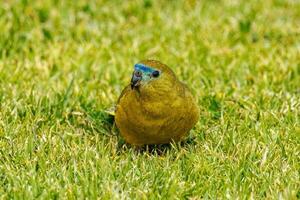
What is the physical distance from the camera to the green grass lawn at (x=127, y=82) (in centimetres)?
403

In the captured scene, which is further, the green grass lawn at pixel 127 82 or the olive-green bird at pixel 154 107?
the olive-green bird at pixel 154 107

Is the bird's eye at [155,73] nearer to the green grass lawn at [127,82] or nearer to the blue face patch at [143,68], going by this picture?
the blue face patch at [143,68]

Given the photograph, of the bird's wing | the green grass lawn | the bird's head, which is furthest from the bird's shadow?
the bird's head

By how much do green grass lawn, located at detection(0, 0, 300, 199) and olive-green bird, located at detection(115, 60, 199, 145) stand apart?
5.4 inches

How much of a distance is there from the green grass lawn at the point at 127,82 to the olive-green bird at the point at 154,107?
0.14m

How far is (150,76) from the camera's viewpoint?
4.26 m

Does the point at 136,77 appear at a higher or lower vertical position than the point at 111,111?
higher

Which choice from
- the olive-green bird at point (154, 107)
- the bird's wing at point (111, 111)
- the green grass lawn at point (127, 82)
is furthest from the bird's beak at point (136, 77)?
the bird's wing at point (111, 111)

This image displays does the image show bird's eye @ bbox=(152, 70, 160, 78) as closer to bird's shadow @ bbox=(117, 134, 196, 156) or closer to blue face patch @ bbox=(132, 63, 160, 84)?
blue face patch @ bbox=(132, 63, 160, 84)

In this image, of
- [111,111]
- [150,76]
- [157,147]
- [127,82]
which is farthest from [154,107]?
[127,82]

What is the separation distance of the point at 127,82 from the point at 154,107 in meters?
1.55

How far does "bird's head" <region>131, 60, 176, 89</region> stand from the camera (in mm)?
4211

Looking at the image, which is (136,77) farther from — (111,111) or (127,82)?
(127,82)

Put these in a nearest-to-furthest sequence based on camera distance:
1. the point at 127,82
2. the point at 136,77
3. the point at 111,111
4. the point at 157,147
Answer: the point at 136,77 → the point at 157,147 → the point at 111,111 → the point at 127,82
